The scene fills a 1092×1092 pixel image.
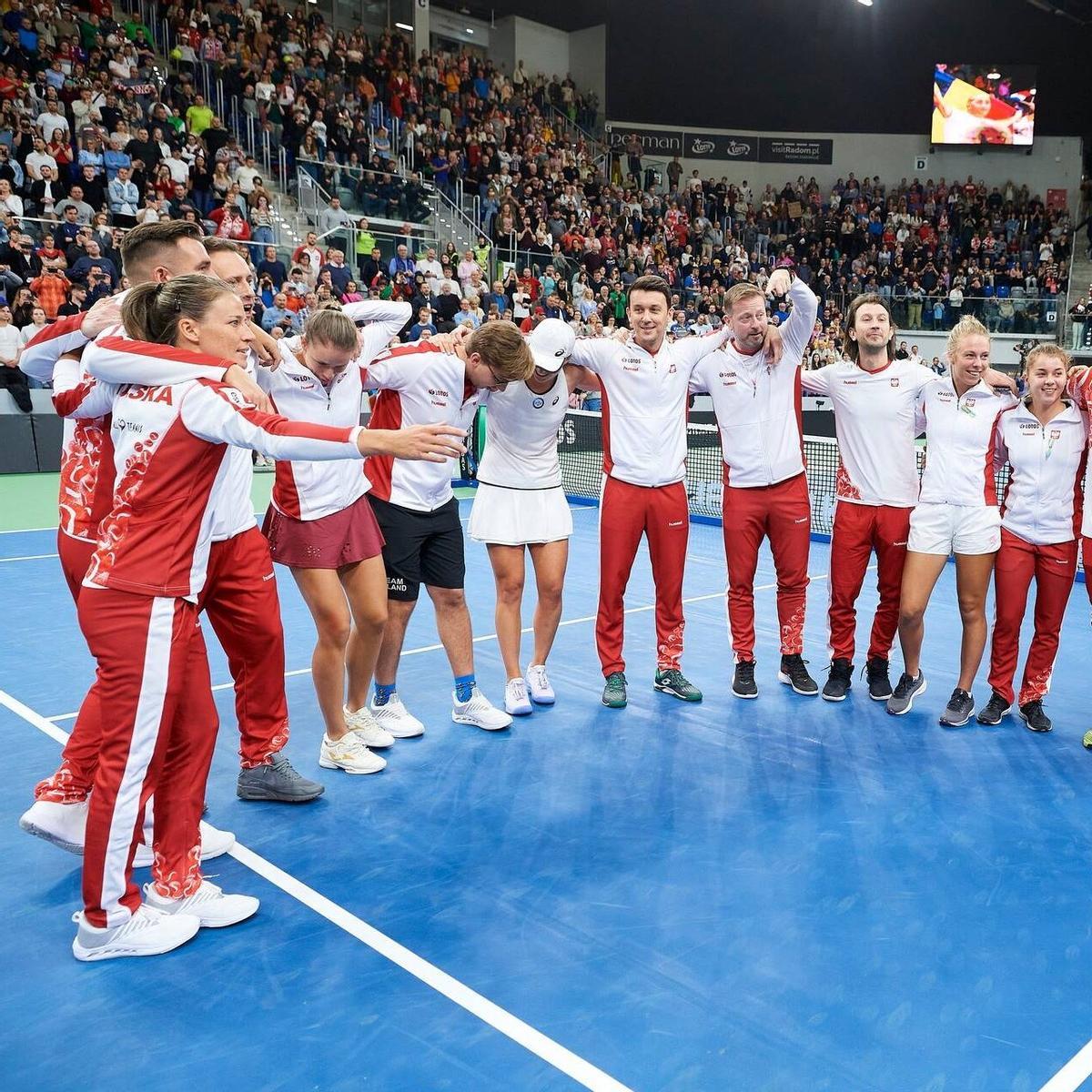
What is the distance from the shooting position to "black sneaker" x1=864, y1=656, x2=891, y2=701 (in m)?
5.79

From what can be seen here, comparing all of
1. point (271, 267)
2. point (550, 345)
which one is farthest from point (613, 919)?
point (271, 267)

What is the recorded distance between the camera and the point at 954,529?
17.7 ft

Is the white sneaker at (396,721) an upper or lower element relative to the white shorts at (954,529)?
lower

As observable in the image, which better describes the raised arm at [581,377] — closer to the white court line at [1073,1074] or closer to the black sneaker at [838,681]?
the black sneaker at [838,681]

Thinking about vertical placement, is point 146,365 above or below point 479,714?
above

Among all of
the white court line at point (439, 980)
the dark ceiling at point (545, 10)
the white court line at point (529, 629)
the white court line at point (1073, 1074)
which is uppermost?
the dark ceiling at point (545, 10)

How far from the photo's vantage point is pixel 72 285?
13289mm

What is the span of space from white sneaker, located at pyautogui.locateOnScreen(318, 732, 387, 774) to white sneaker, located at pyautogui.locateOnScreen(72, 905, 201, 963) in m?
1.36

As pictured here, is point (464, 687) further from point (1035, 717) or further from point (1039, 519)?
point (1039, 519)

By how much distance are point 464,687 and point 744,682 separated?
A: 1629 millimetres

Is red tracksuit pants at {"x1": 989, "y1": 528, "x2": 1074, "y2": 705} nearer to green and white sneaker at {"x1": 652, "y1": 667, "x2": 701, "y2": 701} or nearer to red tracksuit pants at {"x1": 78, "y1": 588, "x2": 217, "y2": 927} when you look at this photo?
green and white sneaker at {"x1": 652, "y1": 667, "x2": 701, "y2": 701}

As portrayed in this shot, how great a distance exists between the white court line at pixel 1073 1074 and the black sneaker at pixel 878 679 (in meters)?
3.09

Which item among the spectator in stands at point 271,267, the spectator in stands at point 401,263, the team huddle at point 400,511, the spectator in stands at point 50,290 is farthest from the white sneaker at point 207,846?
the spectator in stands at point 401,263

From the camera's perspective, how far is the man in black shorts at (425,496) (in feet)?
16.4
